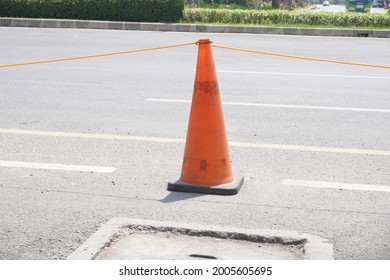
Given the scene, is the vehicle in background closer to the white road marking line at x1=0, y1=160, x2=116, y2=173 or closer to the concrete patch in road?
the white road marking line at x1=0, y1=160, x2=116, y2=173

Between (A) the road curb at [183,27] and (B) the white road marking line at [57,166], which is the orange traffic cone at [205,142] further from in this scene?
(A) the road curb at [183,27]

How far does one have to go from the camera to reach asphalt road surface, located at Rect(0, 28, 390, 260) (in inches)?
171

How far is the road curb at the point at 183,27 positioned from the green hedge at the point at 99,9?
1.10 metres

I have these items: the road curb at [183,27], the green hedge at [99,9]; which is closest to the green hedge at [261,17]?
the green hedge at [99,9]

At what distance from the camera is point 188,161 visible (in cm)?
502

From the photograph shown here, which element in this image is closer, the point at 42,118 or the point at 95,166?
the point at 95,166

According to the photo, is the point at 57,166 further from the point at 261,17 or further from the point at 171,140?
the point at 261,17

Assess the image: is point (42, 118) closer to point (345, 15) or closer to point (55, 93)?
point (55, 93)

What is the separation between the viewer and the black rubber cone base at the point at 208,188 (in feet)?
16.0

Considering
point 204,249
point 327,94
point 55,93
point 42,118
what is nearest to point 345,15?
point 327,94

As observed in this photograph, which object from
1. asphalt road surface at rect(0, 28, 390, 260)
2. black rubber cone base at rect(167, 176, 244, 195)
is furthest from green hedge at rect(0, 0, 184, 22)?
black rubber cone base at rect(167, 176, 244, 195)

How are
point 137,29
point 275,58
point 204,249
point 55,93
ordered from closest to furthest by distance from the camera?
1. point 204,249
2. point 55,93
3. point 275,58
4. point 137,29

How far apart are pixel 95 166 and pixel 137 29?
1414 cm
